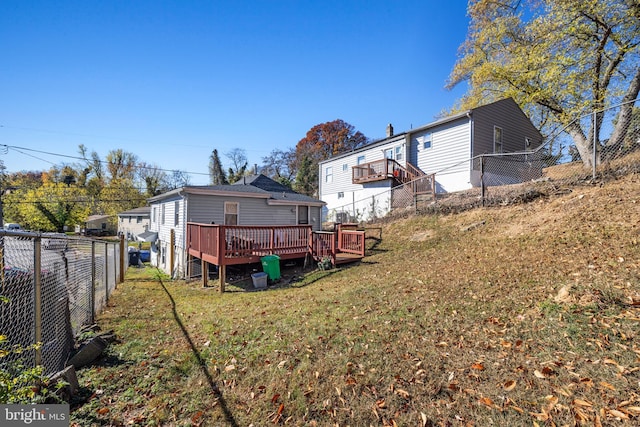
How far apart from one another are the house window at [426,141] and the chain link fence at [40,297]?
17.4m

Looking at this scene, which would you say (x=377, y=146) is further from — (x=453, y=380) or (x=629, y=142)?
(x=453, y=380)

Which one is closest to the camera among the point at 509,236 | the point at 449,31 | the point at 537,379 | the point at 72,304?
the point at 537,379

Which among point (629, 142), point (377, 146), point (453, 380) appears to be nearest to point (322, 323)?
point (453, 380)

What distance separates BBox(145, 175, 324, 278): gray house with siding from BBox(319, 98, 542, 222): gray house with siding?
170 inches

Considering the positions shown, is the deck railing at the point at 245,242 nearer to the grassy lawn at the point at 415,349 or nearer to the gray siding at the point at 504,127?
the grassy lawn at the point at 415,349

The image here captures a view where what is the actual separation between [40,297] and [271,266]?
686 centimetres

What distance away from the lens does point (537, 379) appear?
289 centimetres

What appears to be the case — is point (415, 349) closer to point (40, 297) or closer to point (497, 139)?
point (40, 297)

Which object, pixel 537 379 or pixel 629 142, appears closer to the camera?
pixel 537 379

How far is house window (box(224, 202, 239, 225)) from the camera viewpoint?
44.5 ft

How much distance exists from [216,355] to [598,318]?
17.1 feet

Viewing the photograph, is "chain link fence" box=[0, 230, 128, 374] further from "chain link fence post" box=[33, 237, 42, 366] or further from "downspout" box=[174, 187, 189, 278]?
"downspout" box=[174, 187, 189, 278]

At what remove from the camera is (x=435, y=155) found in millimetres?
16922

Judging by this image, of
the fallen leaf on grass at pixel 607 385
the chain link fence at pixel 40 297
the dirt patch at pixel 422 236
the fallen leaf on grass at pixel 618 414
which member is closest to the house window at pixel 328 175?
the dirt patch at pixel 422 236
